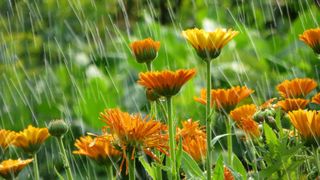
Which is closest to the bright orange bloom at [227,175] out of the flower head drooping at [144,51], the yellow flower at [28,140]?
the flower head drooping at [144,51]

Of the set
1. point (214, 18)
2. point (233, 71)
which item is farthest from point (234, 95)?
point (214, 18)

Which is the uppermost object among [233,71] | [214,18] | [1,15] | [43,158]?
[1,15]

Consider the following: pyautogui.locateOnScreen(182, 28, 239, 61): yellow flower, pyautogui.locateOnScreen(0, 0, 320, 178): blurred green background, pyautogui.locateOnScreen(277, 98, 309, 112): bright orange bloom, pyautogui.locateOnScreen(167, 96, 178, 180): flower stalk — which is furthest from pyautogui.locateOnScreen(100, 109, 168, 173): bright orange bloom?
pyautogui.locateOnScreen(0, 0, 320, 178): blurred green background

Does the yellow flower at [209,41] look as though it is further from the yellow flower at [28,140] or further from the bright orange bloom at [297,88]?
the yellow flower at [28,140]

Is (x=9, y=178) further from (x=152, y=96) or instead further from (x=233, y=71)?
(x=233, y=71)

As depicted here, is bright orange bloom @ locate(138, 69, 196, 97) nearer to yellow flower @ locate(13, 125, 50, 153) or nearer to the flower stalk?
the flower stalk

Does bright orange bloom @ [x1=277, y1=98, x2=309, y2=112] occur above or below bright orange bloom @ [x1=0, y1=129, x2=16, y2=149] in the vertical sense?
below
